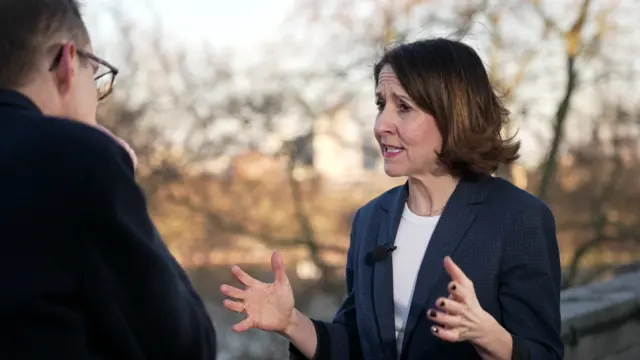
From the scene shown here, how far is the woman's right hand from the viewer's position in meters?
1.90

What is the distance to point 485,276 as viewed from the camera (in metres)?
1.83

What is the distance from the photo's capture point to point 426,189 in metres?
2.04

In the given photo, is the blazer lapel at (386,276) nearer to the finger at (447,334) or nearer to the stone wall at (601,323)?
the finger at (447,334)

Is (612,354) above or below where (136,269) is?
below

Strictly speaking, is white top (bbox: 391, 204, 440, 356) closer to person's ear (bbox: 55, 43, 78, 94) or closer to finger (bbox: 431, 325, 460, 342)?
finger (bbox: 431, 325, 460, 342)

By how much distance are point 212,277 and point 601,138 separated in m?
6.15

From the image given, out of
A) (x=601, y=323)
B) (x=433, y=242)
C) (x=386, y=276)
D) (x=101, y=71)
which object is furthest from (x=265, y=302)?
(x=601, y=323)

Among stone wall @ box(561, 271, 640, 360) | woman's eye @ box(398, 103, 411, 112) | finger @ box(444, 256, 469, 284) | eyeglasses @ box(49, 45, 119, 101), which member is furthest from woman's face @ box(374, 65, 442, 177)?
stone wall @ box(561, 271, 640, 360)

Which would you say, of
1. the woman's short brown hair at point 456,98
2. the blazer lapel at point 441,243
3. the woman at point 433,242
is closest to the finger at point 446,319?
the woman at point 433,242

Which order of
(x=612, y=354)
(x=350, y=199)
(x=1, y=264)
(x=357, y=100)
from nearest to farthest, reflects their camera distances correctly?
(x=1, y=264)
(x=612, y=354)
(x=357, y=100)
(x=350, y=199)

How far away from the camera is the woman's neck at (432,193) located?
2.02 m

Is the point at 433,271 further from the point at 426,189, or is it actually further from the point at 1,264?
the point at 1,264

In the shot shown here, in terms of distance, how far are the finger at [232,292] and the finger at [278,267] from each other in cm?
9

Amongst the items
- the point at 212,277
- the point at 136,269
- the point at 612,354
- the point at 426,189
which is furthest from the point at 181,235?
the point at 136,269
